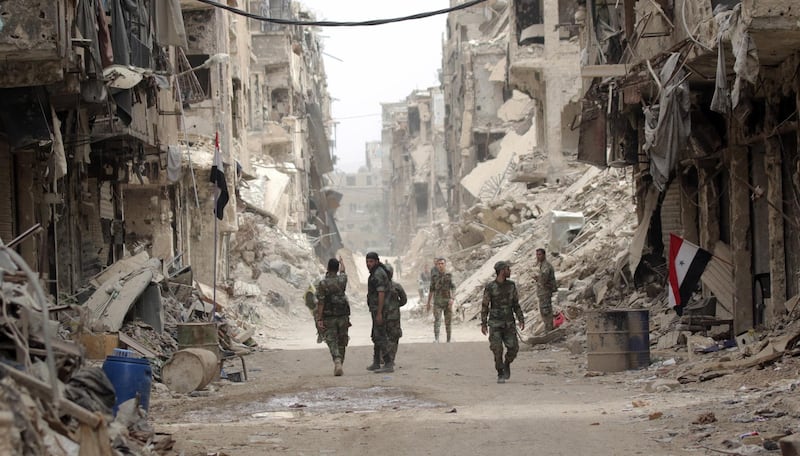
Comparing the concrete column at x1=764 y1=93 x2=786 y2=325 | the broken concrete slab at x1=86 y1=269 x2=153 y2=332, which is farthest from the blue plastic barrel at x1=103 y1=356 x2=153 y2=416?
the concrete column at x1=764 y1=93 x2=786 y2=325

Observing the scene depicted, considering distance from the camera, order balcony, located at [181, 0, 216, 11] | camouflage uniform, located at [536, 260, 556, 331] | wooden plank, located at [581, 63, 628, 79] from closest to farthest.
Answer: wooden plank, located at [581, 63, 628, 79] < camouflage uniform, located at [536, 260, 556, 331] < balcony, located at [181, 0, 216, 11]

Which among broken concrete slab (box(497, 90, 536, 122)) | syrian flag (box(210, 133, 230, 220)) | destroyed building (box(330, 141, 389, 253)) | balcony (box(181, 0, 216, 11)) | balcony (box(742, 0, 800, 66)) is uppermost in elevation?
balcony (box(181, 0, 216, 11))

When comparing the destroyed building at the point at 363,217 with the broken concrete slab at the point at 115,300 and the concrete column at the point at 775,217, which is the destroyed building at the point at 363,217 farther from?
the concrete column at the point at 775,217

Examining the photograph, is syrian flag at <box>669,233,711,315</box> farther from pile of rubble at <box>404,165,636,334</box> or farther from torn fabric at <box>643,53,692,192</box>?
pile of rubble at <box>404,165,636,334</box>

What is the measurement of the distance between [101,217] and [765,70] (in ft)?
41.3

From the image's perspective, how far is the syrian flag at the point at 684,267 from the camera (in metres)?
15.9

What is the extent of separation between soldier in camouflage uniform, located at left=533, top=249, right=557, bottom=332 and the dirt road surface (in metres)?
2.17

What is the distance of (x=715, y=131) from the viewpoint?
16.7m

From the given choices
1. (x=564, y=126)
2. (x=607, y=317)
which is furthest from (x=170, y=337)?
(x=564, y=126)

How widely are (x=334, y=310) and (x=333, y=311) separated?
0.02 m

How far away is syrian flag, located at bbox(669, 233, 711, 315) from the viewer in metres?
15.9

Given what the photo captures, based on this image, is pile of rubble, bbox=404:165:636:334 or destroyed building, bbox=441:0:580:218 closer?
pile of rubble, bbox=404:165:636:334

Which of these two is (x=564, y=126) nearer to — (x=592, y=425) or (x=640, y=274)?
(x=640, y=274)

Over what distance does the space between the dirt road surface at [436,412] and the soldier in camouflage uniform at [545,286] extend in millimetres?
2167
